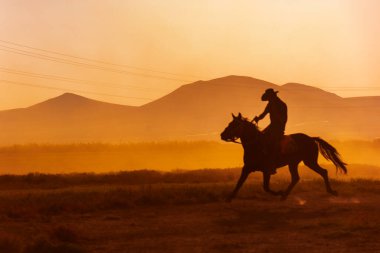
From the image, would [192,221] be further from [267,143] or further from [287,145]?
[287,145]

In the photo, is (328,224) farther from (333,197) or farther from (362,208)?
(333,197)

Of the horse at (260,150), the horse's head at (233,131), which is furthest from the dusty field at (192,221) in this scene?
the horse's head at (233,131)

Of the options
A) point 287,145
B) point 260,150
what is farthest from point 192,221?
point 287,145

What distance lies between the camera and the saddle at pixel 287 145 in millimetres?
22008

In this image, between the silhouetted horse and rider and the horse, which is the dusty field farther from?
the silhouetted horse and rider

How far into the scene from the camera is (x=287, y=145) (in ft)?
72.8

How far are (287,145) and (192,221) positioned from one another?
6016 millimetres

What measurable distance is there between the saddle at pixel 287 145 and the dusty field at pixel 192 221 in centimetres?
152

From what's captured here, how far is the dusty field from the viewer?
13.4 metres

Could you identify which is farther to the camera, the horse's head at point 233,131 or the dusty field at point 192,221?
the horse's head at point 233,131

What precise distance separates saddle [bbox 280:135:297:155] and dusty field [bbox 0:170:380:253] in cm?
152

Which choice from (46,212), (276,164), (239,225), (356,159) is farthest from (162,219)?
(356,159)

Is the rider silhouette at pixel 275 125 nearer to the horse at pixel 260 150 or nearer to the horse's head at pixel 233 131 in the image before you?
the horse at pixel 260 150

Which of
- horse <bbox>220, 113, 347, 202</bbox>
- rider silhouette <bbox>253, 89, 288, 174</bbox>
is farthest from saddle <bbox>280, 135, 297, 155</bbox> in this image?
rider silhouette <bbox>253, 89, 288, 174</bbox>
